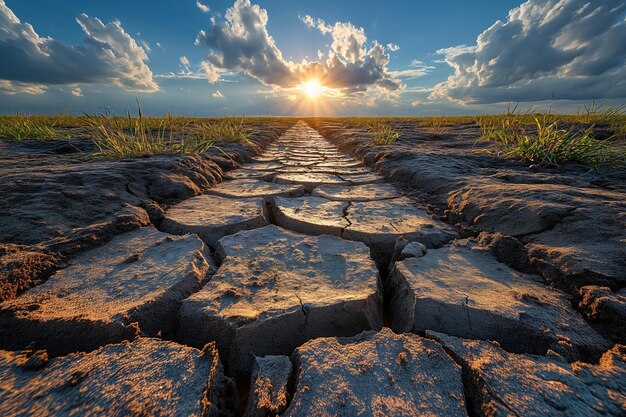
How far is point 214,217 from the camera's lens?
4.66 ft

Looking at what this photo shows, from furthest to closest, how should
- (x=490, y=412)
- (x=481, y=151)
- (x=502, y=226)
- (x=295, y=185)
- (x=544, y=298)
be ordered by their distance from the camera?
(x=481, y=151) < (x=295, y=185) < (x=502, y=226) < (x=544, y=298) < (x=490, y=412)

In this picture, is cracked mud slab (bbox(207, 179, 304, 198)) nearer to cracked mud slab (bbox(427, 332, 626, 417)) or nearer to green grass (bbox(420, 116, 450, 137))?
cracked mud slab (bbox(427, 332, 626, 417))

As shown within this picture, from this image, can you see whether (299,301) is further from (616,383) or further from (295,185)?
(295,185)

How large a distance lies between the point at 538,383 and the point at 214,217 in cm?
130

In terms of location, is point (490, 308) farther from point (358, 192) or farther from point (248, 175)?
point (248, 175)

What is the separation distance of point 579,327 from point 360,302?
0.53 m

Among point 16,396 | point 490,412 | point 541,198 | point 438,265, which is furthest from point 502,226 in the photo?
point 16,396

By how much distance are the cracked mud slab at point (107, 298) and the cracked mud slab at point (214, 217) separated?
175mm

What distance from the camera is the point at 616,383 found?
533 mm

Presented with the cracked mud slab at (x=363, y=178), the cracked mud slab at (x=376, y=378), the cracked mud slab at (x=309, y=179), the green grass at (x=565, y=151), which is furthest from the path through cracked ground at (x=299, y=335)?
the green grass at (x=565, y=151)

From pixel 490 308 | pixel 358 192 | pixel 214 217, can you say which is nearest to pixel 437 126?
pixel 358 192

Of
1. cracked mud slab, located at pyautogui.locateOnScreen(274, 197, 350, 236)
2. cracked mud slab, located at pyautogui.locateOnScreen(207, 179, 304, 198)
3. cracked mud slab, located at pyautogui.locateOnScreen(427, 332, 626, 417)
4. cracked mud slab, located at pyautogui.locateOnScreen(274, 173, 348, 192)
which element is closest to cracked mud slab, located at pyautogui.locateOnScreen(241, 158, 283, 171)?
cracked mud slab, located at pyautogui.locateOnScreen(274, 173, 348, 192)

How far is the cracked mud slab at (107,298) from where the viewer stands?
662 mm

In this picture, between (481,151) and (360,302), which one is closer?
(360,302)
